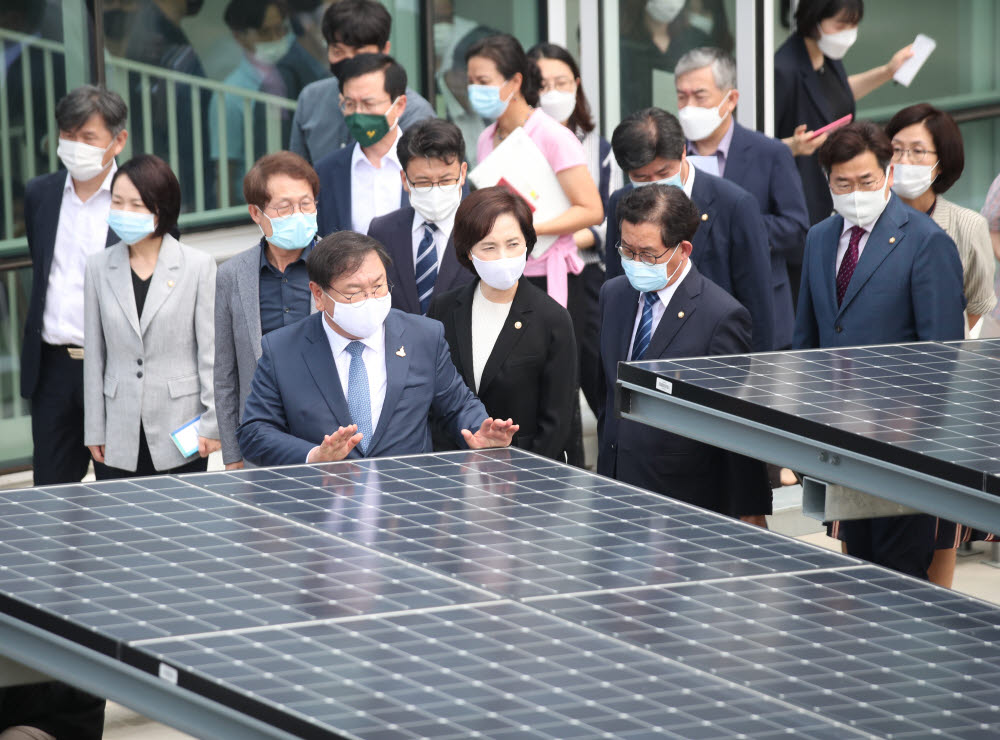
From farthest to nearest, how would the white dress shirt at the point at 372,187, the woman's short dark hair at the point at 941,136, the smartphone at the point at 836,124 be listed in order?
the smartphone at the point at 836,124, the white dress shirt at the point at 372,187, the woman's short dark hair at the point at 941,136

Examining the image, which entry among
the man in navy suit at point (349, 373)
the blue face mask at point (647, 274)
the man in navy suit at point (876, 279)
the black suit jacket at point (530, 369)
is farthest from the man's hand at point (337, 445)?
the man in navy suit at point (876, 279)

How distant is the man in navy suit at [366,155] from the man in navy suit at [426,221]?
0.48 meters

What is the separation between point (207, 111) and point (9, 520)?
5.33 metres

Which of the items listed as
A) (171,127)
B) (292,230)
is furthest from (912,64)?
(292,230)

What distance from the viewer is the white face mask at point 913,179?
6527 mm

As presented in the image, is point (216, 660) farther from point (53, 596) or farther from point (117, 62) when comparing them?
point (117, 62)

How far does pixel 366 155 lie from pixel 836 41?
3.04 meters

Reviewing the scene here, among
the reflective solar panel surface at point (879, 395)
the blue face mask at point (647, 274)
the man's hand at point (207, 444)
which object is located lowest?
the man's hand at point (207, 444)

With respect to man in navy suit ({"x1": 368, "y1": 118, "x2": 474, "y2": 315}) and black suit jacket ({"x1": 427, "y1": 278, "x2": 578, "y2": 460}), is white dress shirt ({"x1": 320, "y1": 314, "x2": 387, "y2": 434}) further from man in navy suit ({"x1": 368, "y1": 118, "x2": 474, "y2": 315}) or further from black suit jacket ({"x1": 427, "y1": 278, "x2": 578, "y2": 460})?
man in navy suit ({"x1": 368, "y1": 118, "x2": 474, "y2": 315})

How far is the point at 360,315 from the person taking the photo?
5008mm

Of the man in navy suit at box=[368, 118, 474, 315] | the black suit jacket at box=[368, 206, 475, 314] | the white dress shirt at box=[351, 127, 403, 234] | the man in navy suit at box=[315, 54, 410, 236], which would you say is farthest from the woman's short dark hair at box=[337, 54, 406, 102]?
the black suit jacket at box=[368, 206, 475, 314]

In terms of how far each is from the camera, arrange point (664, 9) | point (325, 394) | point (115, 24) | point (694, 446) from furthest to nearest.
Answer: point (664, 9)
point (115, 24)
point (694, 446)
point (325, 394)

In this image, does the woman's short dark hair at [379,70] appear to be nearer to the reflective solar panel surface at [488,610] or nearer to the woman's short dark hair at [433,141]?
the woman's short dark hair at [433,141]

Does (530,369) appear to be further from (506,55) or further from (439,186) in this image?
(506,55)
